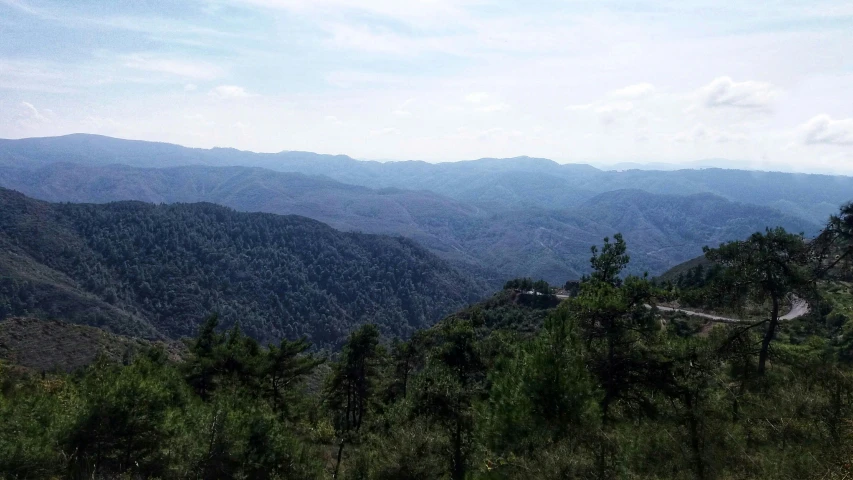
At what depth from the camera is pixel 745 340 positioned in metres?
13.5

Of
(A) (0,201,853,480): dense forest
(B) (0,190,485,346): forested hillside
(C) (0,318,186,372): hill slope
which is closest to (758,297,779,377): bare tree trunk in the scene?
(A) (0,201,853,480): dense forest

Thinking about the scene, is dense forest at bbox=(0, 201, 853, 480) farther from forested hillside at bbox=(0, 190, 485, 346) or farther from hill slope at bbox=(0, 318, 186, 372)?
forested hillside at bbox=(0, 190, 485, 346)

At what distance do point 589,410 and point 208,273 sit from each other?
15213cm

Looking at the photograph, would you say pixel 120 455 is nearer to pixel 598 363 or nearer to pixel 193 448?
pixel 193 448

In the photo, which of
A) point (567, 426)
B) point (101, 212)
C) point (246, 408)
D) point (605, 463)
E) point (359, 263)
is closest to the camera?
point (605, 463)

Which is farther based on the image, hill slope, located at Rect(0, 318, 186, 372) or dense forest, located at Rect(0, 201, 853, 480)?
hill slope, located at Rect(0, 318, 186, 372)

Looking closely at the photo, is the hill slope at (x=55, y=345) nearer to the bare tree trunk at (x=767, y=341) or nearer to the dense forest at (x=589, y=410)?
the dense forest at (x=589, y=410)

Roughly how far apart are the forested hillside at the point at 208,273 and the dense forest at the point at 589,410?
95988 mm

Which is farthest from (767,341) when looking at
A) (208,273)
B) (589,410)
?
(208,273)

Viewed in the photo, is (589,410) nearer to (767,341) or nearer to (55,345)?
(767,341)

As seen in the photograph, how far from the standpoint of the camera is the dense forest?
910 cm

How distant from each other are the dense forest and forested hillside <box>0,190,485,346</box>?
315 feet

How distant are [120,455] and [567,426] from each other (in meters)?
13.9

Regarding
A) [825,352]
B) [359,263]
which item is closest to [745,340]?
[825,352]
